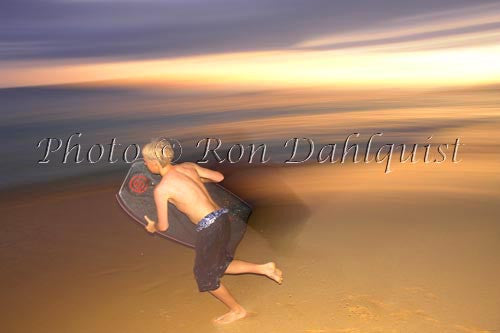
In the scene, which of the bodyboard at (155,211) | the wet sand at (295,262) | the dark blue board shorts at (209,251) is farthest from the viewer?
the bodyboard at (155,211)

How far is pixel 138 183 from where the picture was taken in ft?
19.7

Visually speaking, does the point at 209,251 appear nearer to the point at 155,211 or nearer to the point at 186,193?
the point at 186,193

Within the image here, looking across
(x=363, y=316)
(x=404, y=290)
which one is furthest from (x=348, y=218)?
(x=363, y=316)

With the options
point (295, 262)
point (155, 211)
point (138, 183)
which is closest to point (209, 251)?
point (155, 211)

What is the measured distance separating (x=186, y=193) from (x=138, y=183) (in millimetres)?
1911

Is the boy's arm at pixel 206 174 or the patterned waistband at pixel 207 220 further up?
the boy's arm at pixel 206 174

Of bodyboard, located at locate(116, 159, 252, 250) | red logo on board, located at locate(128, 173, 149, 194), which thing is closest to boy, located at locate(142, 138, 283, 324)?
bodyboard, located at locate(116, 159, 252, 250)

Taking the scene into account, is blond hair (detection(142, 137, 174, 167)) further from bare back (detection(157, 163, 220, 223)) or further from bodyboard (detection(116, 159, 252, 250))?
bodyboard (detection(116, 159, 252, 250))

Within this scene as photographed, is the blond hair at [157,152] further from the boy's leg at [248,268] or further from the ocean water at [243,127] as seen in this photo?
the ocean water at [243,127]

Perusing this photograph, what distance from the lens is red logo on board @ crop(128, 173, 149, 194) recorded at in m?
5.88

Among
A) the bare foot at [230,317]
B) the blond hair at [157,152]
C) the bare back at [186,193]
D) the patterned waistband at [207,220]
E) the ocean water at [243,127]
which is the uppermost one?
the ocean water at [243,127]

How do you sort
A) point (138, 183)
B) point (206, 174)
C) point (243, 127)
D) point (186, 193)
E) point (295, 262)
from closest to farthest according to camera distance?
point (186, 193), point (206, 174), point (295, 262), point (138, 183), point (243, 127)

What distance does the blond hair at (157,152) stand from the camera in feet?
13.6

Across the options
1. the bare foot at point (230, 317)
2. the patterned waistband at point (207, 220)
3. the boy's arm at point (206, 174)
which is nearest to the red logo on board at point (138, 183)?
the boy's arm at point (206, 174)
